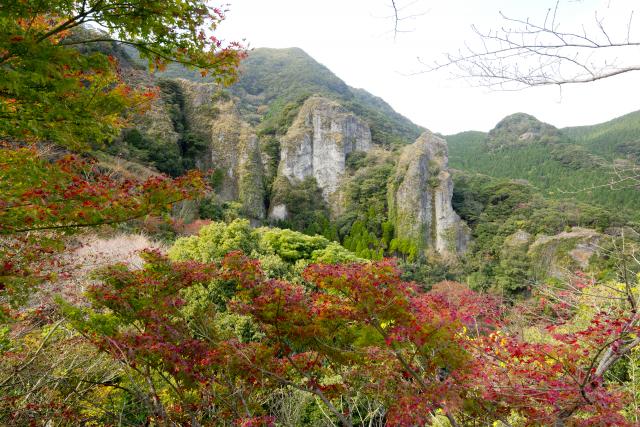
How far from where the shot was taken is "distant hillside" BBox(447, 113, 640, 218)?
4131cm

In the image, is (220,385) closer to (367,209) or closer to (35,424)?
(35,424)

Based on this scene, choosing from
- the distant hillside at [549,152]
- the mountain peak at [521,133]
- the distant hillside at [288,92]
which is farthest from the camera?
the mountain peak at [521,133]

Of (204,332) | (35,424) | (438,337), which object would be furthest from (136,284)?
(438,337)

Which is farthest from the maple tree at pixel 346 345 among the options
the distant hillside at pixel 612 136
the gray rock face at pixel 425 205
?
the distant hillside at pixel 612 136

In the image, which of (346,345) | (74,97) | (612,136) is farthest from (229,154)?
(612,136)

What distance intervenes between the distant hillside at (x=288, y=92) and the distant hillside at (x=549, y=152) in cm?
1399

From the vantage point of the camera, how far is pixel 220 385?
4.78m

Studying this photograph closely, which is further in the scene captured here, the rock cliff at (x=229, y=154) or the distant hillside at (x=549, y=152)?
the distant hillside at (x=549, y=152)

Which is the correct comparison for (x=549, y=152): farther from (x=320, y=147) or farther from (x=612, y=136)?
(x=320, y=147)

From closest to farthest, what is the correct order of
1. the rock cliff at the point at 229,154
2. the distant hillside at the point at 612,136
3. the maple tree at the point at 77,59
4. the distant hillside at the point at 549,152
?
1. the maple tree at the point at 77,59
2. the rock cliff at the point at 229,154
3. the distant hillside at the point at 549,152
4. the distant hillside at the point at 612,136

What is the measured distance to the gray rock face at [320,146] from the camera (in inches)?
1725

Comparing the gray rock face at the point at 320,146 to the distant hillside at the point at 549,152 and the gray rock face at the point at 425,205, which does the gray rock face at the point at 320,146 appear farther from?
the distant hillside at the point at 549,152

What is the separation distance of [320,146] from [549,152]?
4041 centimetres

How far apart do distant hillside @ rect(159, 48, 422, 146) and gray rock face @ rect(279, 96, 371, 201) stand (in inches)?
257
